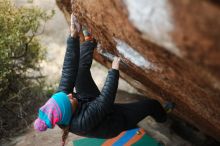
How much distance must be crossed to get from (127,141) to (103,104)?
187 centimetres

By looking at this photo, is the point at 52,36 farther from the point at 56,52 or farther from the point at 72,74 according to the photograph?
the point at 72,74

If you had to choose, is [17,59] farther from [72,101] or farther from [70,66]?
[72,101]

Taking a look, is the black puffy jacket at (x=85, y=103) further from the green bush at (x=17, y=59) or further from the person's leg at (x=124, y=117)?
the green bush at (x=17, y=59)

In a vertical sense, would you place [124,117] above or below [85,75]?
below

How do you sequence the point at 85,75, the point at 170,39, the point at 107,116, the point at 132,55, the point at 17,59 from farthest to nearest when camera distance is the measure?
the point at 17,59
the point at 85,75
the point at 107,116
the point at 132,55
the point at 170,39

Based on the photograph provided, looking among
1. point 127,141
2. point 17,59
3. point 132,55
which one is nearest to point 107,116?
point 132,55

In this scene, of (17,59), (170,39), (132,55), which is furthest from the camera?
(17,59)

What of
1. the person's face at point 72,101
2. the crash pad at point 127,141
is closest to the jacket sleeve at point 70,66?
the person's face at point 72,101

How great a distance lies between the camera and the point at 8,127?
7.63m

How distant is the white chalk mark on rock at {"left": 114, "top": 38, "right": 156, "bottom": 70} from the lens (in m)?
4.50

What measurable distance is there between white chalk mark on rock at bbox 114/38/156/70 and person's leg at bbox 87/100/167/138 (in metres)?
0.96

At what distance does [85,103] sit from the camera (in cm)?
513

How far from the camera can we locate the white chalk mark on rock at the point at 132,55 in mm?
4504

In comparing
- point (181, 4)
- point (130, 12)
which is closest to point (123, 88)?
point (130, 12)
